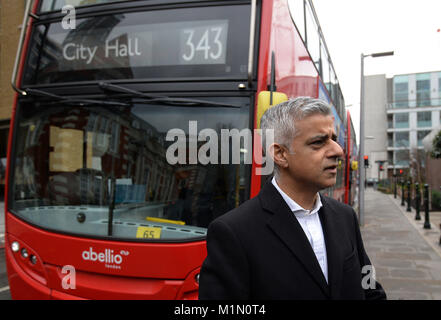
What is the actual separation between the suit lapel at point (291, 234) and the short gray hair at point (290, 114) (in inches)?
9.0

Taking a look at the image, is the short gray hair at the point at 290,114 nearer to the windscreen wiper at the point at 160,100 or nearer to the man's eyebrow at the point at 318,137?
the man's eyebrow at the point at 318,137

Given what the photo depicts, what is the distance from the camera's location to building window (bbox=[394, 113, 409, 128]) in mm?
62031

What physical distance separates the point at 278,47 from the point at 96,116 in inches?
70.0

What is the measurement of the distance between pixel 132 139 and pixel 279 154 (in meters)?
1.90

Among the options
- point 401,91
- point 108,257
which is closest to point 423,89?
point 401,91

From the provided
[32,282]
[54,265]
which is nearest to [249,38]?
[54,265]

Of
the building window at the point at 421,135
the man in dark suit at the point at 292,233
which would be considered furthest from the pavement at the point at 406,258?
the building window at the point at 421,135

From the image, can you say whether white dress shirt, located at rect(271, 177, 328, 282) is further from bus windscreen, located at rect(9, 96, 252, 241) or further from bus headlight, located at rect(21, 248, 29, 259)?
bus headlight, located at rect(21, 248, 29, 259)

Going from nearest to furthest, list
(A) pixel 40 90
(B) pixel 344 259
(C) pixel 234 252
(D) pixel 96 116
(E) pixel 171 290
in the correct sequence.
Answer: (C) pixel 234 252 → (B) pixel 344 259 → (E) pixel 171 290 → (D) pixel 96 116 → (A) pixel 40 90

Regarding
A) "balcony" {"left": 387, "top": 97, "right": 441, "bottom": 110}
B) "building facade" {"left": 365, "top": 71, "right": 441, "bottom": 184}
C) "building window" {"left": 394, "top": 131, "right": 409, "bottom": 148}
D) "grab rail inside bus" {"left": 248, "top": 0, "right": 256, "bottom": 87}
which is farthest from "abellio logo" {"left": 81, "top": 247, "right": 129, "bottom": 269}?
"balcony" {"left": 387, "top": 97, "right": 441, "bottom": 110}

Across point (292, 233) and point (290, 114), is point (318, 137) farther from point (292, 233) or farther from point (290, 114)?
point (292, 233)

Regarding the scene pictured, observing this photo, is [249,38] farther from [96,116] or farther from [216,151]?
[96,116]

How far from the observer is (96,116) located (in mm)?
3197

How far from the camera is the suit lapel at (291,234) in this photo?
131 centimetres
